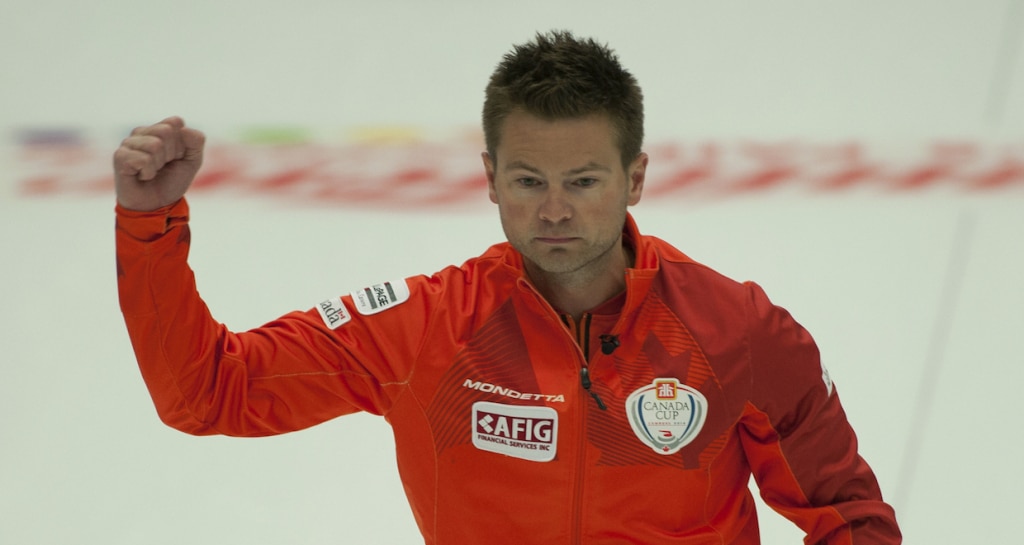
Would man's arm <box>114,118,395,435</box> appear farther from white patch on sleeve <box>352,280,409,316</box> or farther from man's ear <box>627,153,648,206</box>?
man's ear <box>627,153,648,206</box>

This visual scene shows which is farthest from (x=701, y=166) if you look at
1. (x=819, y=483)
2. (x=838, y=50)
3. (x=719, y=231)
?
(x=819, y=483)

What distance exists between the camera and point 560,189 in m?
1.66

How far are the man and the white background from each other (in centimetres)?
79

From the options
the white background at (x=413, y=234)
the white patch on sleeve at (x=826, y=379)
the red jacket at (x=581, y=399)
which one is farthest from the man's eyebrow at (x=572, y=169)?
the white background at (x=413, y=234)

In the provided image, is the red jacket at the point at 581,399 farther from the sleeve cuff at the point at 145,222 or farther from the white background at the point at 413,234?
the white background at the point at 413,234

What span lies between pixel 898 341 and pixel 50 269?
2.12 meters

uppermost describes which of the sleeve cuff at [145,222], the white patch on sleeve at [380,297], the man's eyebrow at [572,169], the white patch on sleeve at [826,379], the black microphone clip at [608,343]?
the man's eyebrow at [572,169]

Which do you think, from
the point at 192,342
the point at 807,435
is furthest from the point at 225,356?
the point at 807,435

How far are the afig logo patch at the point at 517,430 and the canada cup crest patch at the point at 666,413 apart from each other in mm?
121

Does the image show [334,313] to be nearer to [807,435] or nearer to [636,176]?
[636,176]

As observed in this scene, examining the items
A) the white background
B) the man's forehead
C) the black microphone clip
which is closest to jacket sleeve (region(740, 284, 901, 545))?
the black microphone clip

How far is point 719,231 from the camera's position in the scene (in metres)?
3.18

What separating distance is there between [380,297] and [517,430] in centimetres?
29

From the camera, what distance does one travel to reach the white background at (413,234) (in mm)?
2588
